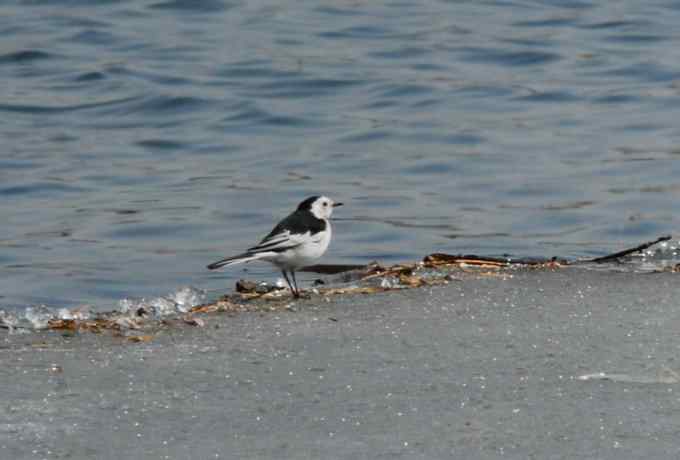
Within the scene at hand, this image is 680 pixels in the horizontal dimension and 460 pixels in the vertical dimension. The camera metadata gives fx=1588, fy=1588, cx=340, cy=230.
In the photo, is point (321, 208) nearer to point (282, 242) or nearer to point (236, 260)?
point (282, 242)

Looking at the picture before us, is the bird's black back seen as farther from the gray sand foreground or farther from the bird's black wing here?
the gray sand foreground

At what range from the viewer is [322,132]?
1522cm

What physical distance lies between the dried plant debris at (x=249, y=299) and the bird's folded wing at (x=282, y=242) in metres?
0.20

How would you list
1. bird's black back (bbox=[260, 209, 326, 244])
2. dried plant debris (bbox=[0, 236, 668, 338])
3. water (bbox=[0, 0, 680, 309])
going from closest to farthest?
1. dried plant debris (bbox=[0, 236, 668, 338])
2. bird's black back (bbox=[260, 209, 326, 244])
3. water (bbox=[0, 0, 680, 309])

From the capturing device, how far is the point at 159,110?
16578 millimetres

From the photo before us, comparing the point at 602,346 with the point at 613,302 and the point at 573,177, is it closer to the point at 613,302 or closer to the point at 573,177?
the point at 613,302

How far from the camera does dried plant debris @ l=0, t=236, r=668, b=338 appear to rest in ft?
21.5

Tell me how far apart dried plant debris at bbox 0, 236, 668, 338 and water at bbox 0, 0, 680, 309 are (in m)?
1.95

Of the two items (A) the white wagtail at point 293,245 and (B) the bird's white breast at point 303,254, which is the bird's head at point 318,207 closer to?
(A) the white wagtail at point 293,245

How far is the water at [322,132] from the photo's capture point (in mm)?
11125

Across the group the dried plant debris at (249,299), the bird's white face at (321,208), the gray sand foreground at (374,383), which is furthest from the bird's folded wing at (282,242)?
the gray sand foreground at (374,383)

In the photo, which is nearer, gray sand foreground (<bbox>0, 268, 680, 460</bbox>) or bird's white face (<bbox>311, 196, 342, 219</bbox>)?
gray sand foreground (<bbox>0, 268, 680, 460</bbox>)

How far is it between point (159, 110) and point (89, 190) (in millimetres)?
3964

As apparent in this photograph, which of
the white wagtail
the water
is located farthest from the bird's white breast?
the water
